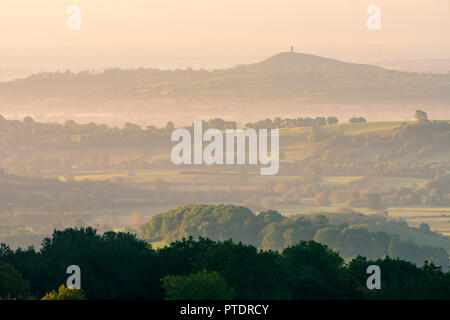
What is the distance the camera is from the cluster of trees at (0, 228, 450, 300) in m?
52.4

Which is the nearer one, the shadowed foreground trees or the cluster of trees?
the shadowed foreground trees

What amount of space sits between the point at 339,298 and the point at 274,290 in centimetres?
635

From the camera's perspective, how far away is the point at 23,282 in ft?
176

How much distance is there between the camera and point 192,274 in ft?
175

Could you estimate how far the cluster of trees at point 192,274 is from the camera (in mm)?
52406

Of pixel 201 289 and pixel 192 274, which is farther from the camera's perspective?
pixel 192 274

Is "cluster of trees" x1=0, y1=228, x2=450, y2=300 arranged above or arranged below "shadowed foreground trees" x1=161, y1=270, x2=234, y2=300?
below
